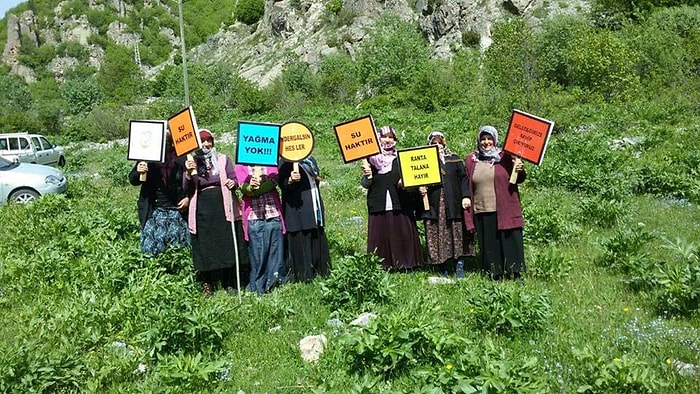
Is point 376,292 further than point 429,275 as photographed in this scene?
No

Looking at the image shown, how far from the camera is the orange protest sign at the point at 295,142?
6141mm

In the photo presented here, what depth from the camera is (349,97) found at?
40.4 m

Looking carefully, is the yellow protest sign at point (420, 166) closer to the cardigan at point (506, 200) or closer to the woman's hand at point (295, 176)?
the cardigan at point (506, 200)

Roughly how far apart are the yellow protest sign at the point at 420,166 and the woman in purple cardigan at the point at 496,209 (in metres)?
0.50

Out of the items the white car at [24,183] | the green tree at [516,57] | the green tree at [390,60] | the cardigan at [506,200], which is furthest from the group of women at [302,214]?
the green tree at [390,60]

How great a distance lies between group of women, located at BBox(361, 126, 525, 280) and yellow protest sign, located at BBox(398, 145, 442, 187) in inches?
8.8

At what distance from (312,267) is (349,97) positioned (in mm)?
34728

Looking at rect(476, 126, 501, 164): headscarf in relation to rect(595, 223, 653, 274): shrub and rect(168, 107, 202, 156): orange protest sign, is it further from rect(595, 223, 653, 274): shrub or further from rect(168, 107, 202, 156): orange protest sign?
rect(168, 107, 202, 156): orange protest sign

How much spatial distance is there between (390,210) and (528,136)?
6.07 ft

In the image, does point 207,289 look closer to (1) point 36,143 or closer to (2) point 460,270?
(2) point 460,270

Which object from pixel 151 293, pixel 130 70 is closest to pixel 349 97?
pixel 151 293

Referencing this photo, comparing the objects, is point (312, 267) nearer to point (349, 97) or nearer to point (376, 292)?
point (376, 292)

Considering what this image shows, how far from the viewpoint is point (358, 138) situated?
632 cm

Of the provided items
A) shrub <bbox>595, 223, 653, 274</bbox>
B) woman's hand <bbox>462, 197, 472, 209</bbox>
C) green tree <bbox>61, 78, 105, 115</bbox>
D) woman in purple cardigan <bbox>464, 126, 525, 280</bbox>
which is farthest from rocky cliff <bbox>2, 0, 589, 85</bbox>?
woman's hand <bbox>462, 197, 472, 209</bbox>
